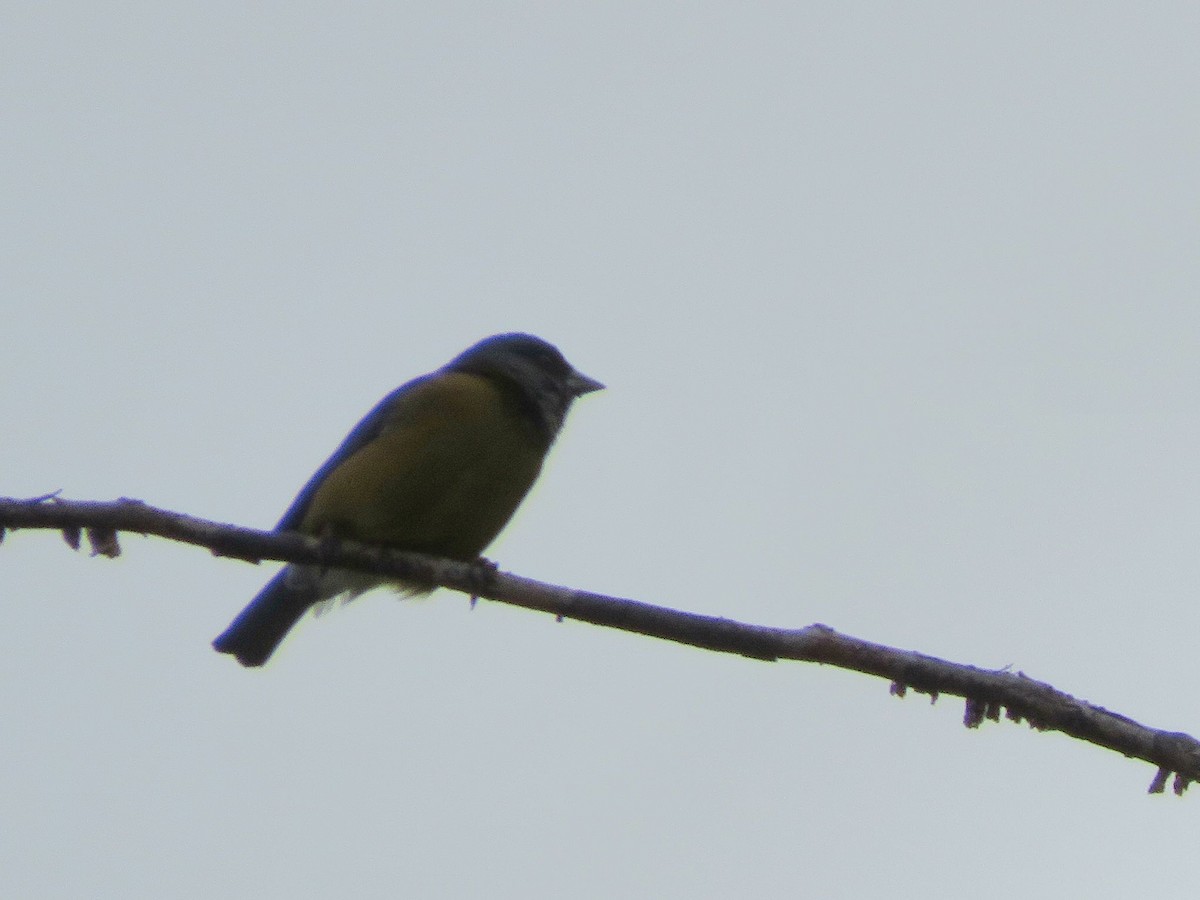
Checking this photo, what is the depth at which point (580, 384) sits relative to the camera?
20.2 ft

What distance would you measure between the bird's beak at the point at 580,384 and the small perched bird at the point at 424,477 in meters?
0.08

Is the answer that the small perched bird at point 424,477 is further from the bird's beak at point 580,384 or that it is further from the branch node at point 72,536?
the branch node at point 72,536

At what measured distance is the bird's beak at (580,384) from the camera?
609 centimetres

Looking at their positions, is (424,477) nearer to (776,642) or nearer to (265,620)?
(265,620)

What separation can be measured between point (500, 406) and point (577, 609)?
2.25 meters

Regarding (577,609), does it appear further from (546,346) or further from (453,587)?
(546,346)

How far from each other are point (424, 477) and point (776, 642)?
2099 millimetres

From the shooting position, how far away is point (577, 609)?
10.3ft

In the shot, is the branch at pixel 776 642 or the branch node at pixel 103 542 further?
the branch node at pixel 103 542

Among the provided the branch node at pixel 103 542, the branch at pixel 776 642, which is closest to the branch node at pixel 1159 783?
the branch at pixel 776 642

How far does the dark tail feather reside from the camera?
18.2ft

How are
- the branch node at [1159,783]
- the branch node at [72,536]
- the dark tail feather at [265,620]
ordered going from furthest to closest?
the dark tail feather at [265,620] → the branch node at [72,536] → the branch node at [1159,783]

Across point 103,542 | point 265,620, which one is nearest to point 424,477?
point 265,620

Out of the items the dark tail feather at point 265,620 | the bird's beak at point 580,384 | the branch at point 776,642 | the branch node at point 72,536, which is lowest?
the dark tail feather at point 265,620
